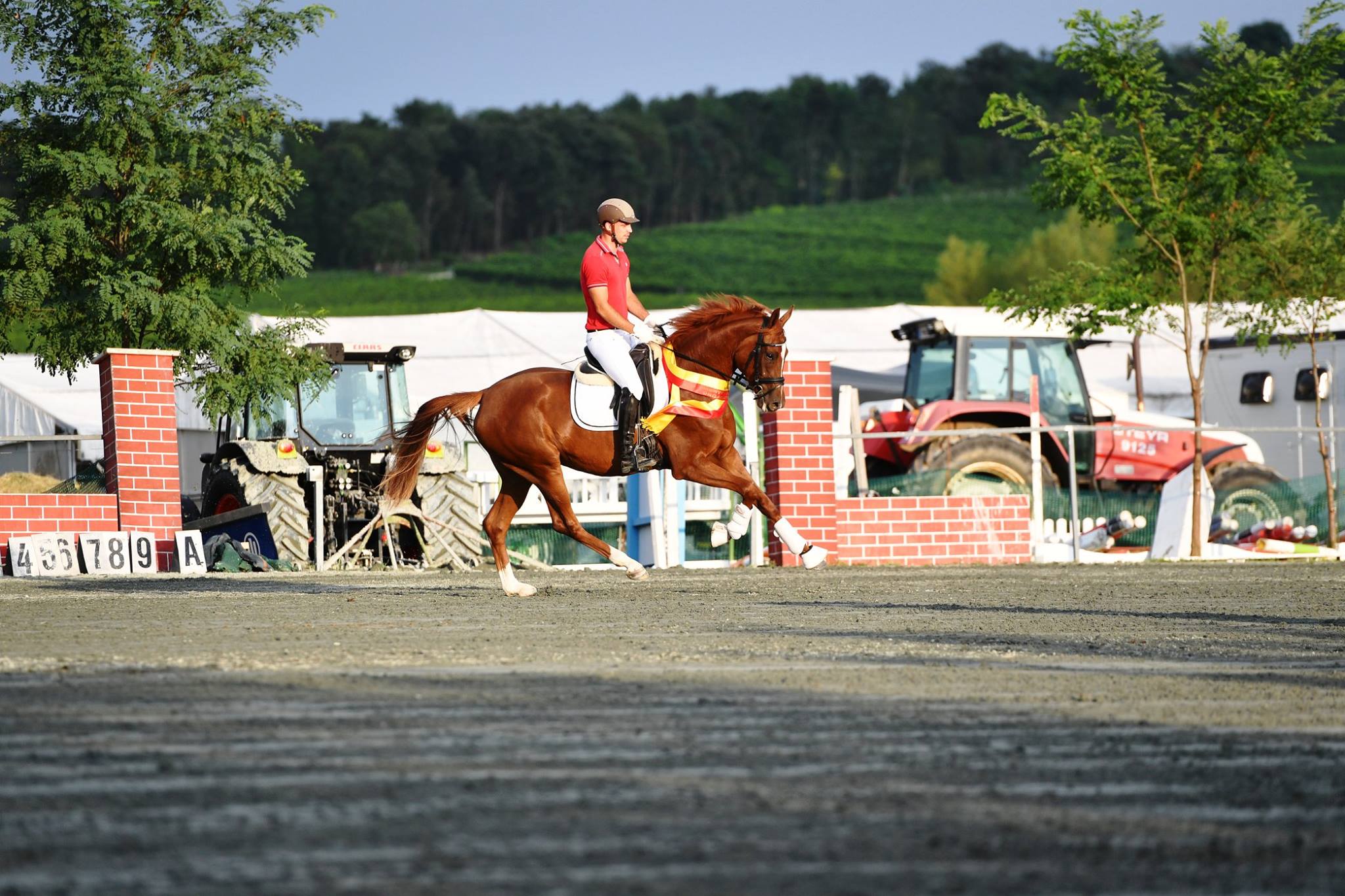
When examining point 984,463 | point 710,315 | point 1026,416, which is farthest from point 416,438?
point 1026,416

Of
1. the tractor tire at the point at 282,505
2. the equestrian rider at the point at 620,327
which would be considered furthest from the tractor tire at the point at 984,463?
the equestrian rider at the point at 620,327

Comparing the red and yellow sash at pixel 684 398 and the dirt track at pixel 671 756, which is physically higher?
the red and yellow sash at pixel 684 398

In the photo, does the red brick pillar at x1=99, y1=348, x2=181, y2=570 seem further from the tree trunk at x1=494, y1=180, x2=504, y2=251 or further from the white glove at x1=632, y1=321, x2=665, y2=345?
the tree trunk at x1=494, y1=180, x2=504, y2=251

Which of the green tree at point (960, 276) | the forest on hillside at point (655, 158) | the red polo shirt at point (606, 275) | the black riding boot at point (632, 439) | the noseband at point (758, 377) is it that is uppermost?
the forest on hillside at point (655, 158)

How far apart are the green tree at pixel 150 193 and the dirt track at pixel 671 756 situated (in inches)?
451

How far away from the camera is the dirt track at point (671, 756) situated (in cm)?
356

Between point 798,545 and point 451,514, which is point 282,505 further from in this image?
point 798,545

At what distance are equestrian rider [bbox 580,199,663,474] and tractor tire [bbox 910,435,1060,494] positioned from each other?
8.48m

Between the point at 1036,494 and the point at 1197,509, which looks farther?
the point at 1197,509

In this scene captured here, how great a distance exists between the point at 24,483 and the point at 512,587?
405 inches

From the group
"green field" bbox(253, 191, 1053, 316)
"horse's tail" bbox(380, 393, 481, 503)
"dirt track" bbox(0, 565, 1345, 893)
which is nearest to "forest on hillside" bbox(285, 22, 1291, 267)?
"green field" bbox(253, 191, 1053, 316)

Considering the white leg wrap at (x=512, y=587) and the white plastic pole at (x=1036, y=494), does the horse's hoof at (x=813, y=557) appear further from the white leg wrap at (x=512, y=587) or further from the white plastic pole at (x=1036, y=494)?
the white plastic pole at (x=1036, y=494)

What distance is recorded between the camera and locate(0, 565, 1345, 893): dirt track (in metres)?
3.56

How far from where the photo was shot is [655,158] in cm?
14588
